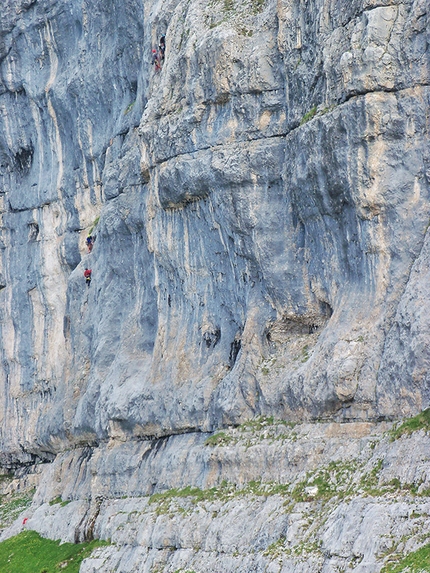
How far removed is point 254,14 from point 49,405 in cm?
3021

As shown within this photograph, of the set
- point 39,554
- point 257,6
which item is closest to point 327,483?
point 39,554

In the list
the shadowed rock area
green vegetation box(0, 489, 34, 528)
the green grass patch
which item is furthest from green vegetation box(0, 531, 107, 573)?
green vegetation box(0, 489, 34, 528)

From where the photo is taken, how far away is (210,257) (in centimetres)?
4747

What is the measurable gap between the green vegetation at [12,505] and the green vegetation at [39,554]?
268 inches

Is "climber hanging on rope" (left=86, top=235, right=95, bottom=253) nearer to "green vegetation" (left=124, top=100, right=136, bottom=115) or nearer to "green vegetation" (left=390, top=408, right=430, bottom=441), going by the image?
"green vegetation" (left=124, top=100, right=136, bottom=115)

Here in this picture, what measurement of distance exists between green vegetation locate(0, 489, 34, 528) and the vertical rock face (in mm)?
3084

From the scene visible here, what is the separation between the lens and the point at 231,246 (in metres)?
45.9

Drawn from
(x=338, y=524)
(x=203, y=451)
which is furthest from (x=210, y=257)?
(x=338, y=524)

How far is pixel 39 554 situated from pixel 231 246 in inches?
616

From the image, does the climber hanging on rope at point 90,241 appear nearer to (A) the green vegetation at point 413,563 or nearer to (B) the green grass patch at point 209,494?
(B) the green grass patch at point 209,494

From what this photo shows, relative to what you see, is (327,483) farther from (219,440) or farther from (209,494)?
(219,440)

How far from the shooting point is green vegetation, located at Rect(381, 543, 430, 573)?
1056 inches

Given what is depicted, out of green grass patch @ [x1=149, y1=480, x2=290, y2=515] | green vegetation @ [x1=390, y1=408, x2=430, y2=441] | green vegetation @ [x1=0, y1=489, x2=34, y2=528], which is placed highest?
green vegetation @ [x1=390, y1=408, x2=430, y2=441]

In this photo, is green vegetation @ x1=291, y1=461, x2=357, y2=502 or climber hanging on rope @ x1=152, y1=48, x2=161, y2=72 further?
climber hanging on rope @ x1=152, y1=48, x2=161, y2=72
